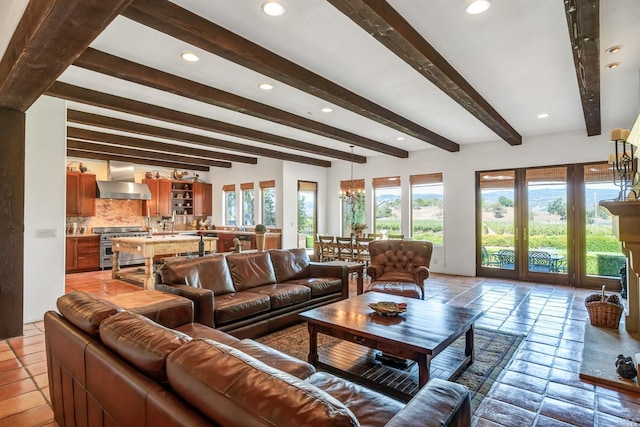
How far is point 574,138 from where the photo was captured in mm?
6059

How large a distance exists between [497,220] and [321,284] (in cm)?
464

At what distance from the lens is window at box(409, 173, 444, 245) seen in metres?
7.68

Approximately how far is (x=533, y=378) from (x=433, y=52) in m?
2.87

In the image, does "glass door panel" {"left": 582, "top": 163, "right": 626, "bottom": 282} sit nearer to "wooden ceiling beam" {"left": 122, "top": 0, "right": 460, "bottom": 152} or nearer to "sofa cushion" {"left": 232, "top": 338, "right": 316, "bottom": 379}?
"wooden ceiling beam" {"left": 122, "top": 0, "right": 460, "bottom": 152}

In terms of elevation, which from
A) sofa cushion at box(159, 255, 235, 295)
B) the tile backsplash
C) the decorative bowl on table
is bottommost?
the decorative bowl on table

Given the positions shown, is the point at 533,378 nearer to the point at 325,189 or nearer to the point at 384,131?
the point at 384,131

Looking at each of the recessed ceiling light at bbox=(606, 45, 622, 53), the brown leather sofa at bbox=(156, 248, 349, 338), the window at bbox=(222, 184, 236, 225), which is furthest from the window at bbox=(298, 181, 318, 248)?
the recessed ceiling light at bbox=(606, 45, 622, 53)

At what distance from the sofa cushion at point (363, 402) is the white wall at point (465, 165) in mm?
6314

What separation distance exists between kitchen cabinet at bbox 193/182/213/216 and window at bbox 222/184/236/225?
0.64m

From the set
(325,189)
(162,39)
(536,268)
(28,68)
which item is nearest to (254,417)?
(28,68)

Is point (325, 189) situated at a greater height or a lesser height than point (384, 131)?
lesser

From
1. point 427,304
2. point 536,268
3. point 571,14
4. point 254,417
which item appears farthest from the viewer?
point 536,268

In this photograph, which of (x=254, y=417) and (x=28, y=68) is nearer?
(x=254, y=417)

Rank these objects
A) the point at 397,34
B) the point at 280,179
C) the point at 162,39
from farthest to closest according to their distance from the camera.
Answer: the point at 280,179, the point at 162,39, the point at 397,34
